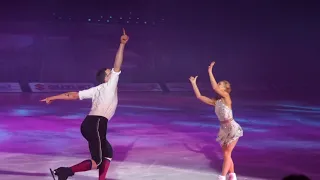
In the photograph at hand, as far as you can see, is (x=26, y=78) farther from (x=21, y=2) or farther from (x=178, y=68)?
(x=178, y=68)

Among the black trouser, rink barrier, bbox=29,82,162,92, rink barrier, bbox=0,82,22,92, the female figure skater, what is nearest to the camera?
the black trouser

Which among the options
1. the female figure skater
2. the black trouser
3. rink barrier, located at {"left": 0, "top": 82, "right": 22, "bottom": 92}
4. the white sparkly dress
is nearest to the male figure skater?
the black trouser

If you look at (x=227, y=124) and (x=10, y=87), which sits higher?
(x=10, y=87)

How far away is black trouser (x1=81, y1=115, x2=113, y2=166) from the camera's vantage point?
6051 mm

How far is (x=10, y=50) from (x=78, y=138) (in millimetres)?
16076

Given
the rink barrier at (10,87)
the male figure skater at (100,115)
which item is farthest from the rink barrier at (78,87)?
the male figure skater at (100,115)

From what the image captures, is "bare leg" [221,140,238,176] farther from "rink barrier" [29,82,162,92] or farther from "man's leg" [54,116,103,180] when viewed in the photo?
"rink barrier" [29,82,162,92]

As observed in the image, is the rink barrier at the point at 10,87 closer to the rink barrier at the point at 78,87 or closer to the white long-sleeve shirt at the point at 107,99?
the rink barrier at the point at 78,87

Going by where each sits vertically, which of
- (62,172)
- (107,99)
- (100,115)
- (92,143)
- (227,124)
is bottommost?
(62,172)

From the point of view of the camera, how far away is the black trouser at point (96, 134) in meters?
6.05

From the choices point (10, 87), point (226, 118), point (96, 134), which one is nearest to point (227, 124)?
point (226, 118)

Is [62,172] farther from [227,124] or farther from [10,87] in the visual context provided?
[10,87]

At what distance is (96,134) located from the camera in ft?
19.9

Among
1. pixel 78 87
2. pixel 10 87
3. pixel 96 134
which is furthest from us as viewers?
pixel 78 87
